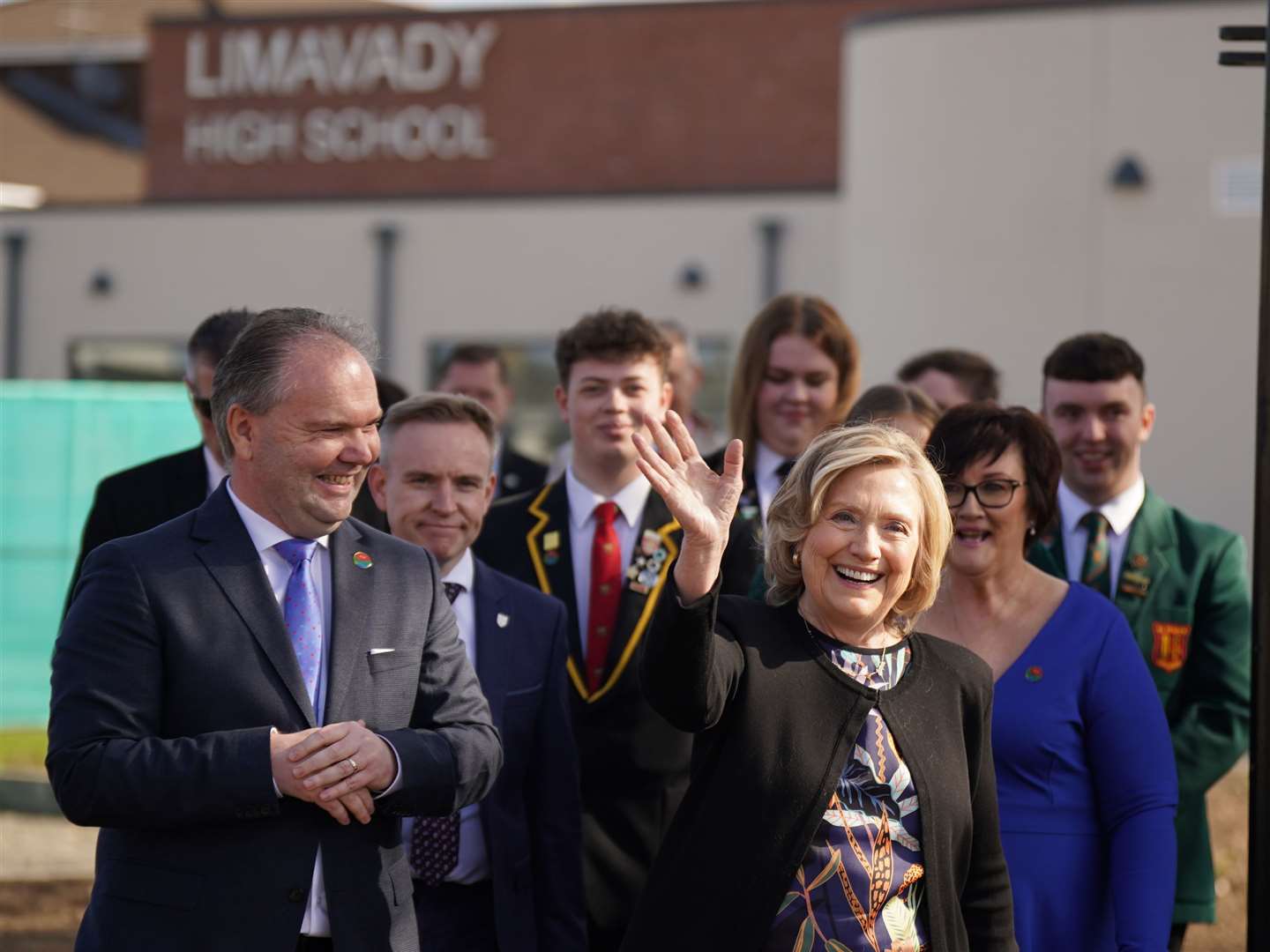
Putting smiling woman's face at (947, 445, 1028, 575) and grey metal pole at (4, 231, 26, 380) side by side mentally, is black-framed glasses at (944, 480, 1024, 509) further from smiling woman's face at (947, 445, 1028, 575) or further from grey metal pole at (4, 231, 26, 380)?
grey metal pole at (4, 231, 26, 380)

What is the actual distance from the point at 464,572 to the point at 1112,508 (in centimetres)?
189

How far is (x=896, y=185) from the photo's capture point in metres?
13.7

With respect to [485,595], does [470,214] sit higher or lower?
higher

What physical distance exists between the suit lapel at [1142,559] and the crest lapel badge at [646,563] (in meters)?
1.25

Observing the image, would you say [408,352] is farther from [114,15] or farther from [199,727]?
[199,727]

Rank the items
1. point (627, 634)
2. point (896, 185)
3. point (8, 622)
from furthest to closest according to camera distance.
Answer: point (896, 185) → point (8, 622) → point (627, 634)

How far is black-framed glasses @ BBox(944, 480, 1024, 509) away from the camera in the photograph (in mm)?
3955

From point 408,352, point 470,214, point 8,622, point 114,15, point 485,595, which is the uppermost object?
point 114,15

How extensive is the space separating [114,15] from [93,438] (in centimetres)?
1749

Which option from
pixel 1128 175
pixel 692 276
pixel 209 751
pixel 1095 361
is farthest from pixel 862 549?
pixel 692 276

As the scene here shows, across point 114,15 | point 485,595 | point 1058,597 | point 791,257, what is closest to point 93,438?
point 791,257

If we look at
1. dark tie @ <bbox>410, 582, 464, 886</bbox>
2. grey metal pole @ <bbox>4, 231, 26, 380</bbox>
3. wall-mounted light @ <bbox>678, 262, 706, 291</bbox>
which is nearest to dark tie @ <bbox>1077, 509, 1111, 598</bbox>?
dark tie @ <bbox>410, 582, 464, 886</bbox>

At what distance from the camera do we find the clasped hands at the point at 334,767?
294cm

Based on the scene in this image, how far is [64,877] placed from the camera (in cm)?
802
